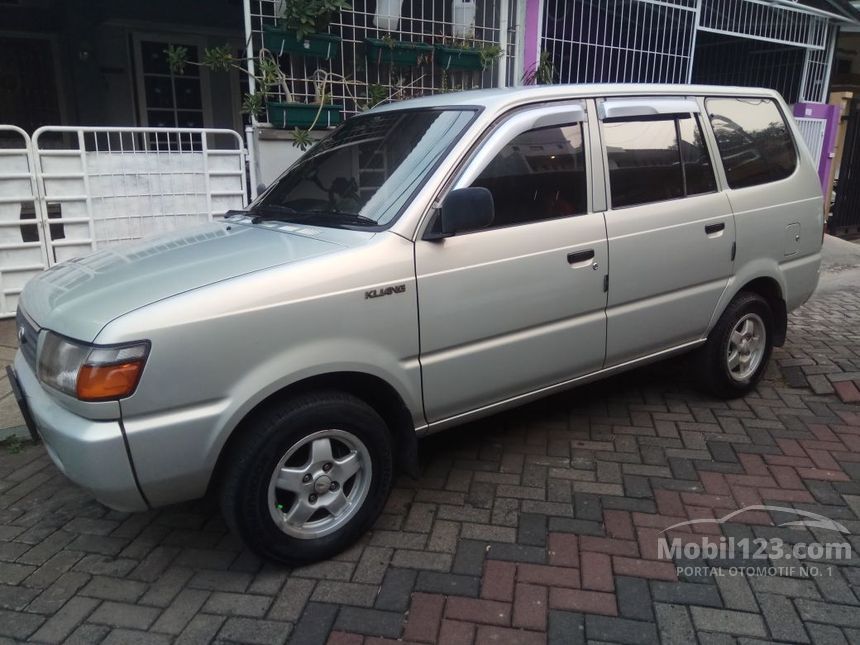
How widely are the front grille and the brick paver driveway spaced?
0.86m

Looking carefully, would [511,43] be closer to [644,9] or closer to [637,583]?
[644,9]

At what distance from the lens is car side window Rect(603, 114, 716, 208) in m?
3.58

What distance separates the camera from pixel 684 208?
384cm

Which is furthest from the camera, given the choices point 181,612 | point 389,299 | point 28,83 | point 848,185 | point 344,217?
point 848,185

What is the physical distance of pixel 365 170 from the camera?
3.30 meters

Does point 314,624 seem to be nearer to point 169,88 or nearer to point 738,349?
point 738,349

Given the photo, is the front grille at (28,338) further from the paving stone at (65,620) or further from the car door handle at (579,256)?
the car door handle at (579,256)

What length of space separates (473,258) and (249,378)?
43.7 inches

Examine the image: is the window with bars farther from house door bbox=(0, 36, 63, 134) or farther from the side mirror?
house door bbox=(0, 36, 63, 134)

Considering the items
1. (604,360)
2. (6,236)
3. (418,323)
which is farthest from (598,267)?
(6,236)

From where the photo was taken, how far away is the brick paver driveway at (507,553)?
2477 mm

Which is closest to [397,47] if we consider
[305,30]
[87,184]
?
[305,30]

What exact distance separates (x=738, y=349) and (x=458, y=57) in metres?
4.34

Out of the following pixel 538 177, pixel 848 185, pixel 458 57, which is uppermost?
pixel 458 57
